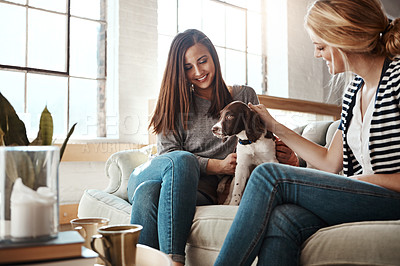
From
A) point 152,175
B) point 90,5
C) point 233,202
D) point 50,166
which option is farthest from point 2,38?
point 50,166

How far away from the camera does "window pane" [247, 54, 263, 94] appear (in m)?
4.95

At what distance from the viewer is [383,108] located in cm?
129

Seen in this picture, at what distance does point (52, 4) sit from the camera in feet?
10.7

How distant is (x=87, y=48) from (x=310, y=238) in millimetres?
2857

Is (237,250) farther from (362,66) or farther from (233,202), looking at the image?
(362,66)

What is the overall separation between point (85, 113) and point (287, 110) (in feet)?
7.09

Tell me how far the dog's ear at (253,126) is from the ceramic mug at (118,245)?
1067mm

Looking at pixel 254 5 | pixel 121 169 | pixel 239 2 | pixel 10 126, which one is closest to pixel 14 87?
pixel 121 169

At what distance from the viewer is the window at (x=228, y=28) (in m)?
4.01

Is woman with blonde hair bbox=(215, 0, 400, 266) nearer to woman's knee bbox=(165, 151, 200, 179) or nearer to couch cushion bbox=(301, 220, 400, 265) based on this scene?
couch cushion bbox=(301, 220, 400, 265)

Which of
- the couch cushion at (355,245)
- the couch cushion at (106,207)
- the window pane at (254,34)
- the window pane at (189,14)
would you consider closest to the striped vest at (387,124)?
the couch cushion at (355,245)

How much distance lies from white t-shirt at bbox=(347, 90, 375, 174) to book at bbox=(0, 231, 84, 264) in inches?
40.2

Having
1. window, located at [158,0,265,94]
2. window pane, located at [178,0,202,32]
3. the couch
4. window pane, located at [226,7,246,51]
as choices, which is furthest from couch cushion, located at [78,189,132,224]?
window pane, located at [226,7,246,51]

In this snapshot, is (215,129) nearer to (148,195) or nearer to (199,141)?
(199,141)
